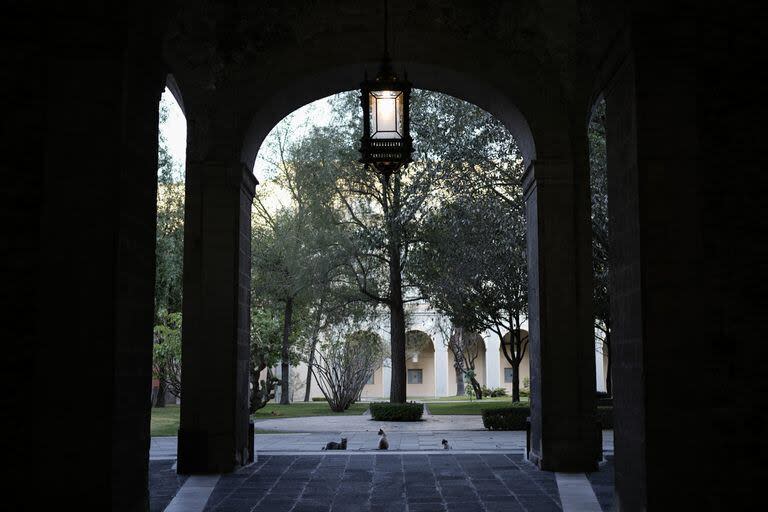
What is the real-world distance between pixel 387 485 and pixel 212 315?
→ 2.79 meters

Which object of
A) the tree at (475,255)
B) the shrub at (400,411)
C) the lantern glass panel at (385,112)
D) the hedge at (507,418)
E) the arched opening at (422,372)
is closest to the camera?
the lantern glass panel at (385,112)

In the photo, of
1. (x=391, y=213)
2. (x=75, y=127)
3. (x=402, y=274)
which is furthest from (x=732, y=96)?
(x=402, y=274)

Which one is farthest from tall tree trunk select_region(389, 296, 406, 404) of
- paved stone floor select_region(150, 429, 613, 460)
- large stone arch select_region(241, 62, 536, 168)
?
large stone arch select_region(241, 62, 536, 168)

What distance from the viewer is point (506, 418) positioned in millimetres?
17984

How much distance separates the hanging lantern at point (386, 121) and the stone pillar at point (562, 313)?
11.2 ft

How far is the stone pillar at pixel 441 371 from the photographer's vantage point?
45.4m

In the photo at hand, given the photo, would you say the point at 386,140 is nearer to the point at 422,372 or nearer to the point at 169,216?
the point at 169,216

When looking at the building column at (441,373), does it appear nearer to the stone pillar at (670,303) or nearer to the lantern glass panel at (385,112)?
the lantern glass panel at (385,112)

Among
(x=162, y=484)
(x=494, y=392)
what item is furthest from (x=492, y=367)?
(x=162, y=484)

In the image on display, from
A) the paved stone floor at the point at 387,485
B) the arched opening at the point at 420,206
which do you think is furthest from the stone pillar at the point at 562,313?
the arched opening at the point at 420,206

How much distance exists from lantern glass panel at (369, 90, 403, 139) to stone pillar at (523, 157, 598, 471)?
11.2 feet

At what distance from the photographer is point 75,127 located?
4.38 metres

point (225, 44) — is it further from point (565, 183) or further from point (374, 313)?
point (374, 313)

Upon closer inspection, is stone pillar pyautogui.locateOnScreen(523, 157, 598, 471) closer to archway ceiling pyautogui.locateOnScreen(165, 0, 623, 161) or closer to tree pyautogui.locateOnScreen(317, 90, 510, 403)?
archway ceiling pyautogui.locateOnScreen(165, 0, 623, 161)
